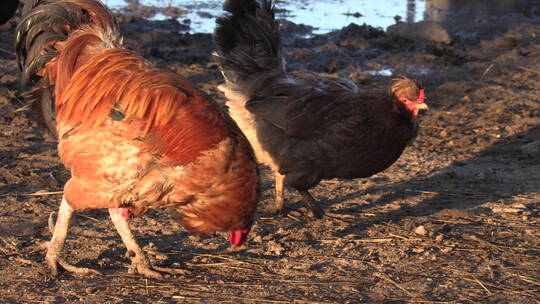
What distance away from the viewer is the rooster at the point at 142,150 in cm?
426

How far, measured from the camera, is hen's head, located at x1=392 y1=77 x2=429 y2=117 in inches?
227

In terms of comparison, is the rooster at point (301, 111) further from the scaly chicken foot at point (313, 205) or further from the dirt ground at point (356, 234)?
the dirt ground at point (356, 234)

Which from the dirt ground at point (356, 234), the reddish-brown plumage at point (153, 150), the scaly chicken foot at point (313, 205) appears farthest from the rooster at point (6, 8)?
the scaly chicken foot at point (313, 205)

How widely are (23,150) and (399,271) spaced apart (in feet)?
13.3

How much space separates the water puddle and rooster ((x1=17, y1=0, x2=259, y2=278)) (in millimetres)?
7817

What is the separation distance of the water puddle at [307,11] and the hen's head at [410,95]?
23.5 ft

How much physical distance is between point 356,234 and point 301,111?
1168mm

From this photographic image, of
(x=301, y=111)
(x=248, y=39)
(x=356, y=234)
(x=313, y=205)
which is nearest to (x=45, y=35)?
(x=248, y=39)

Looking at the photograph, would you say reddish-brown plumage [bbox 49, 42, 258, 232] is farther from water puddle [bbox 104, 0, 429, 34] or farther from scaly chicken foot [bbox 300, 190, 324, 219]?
water puddle [bbox 104, 0, 429, 34]

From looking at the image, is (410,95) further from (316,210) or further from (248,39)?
(248,39)

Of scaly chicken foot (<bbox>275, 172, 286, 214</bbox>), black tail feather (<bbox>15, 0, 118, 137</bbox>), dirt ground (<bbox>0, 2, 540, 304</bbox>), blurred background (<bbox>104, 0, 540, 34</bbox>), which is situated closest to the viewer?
dirt ground (<bbox>0, 2, 540, 304</bbox>)

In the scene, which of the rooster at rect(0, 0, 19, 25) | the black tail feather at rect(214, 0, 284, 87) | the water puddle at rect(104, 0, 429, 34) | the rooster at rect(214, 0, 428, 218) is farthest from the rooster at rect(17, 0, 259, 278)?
the water puddle at rect(104, 0, 429, 34)

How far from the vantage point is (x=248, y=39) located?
21.3 feet

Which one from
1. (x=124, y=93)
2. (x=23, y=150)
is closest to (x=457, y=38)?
(x=23, y=150)
